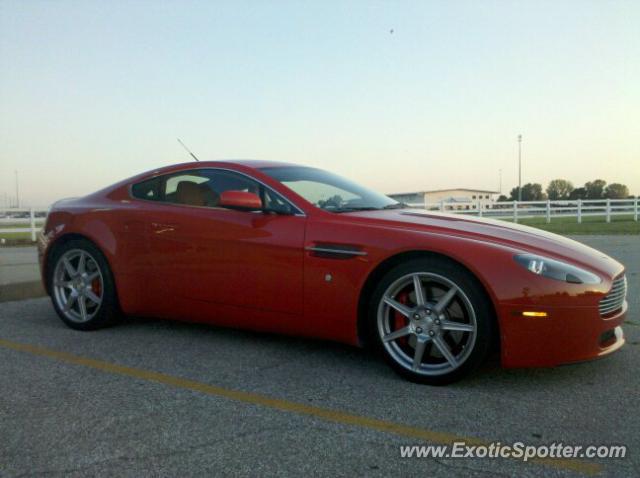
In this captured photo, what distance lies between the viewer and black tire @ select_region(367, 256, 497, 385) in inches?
128

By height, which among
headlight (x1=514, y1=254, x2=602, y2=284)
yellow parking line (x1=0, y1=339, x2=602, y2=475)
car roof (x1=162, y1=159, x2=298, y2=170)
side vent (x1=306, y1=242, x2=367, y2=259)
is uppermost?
car roof (x1=162, y1=159, x2=298, y2=170)

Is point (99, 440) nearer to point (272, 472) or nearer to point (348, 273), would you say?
point (272, 472)

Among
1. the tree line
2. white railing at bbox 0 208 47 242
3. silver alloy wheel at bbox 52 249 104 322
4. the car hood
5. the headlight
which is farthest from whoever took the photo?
the tree line

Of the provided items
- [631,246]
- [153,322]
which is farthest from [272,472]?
[631,246]

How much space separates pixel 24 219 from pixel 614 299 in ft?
63.6

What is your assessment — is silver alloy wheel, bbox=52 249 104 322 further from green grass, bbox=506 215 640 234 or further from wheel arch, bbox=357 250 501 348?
green grass, bbox=506 215 640 234

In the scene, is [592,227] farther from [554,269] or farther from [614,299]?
[554,269]

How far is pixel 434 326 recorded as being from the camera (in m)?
3.41

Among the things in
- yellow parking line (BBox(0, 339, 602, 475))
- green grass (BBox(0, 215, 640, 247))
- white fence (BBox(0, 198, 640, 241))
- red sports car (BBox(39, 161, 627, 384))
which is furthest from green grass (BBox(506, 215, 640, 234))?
yellow parking line (BBox(0, 339, 602, 475))

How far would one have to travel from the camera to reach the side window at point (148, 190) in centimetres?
473

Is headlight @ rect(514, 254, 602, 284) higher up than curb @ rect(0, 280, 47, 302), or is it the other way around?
headlight @ rect(514, 254, 602, 284)

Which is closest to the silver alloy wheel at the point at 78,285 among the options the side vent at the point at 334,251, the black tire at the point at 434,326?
the side vent at the point at 334,251

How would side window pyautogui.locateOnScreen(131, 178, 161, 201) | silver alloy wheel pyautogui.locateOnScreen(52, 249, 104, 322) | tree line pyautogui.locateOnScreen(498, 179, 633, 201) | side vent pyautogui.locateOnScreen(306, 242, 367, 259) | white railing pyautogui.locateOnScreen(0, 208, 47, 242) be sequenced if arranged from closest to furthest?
side vent pyautogui.locateOnScreen(306, 242, 367, 259)
side window pyautogui.locateOnScreen(131, 178, 161, 201)
silver alloy wheel pyautogui.locateOnScreen(52, 249, 104, 322)
white railing pyautogui.locateOnScreen(0, 208, 47, 242)
tree line pyautogui.locateOnScreen(498, 179, 633, 201)

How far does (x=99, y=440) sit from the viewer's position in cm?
262
